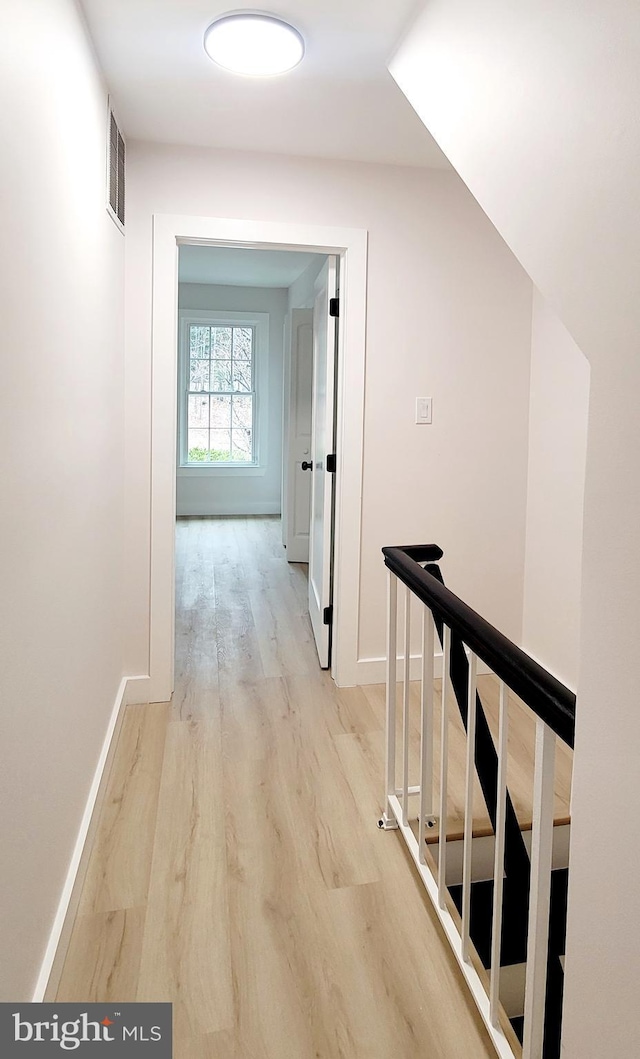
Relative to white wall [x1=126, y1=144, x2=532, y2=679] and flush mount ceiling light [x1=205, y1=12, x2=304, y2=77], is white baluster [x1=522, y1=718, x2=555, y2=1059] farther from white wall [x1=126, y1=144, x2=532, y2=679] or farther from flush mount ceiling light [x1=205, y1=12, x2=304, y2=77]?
white wall [x1=126, y1=144, x2=532, y2=679]

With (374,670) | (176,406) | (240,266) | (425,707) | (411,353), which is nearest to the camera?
(425,707)

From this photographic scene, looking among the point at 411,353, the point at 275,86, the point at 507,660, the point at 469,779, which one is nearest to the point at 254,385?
the point at 411,353

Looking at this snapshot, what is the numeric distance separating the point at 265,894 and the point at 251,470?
249 inches

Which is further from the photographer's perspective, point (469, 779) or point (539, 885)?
point (469, 779)

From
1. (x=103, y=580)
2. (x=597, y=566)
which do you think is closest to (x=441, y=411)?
(x=103, y=580)

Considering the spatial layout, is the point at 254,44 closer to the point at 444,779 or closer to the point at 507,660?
the point at 507,660

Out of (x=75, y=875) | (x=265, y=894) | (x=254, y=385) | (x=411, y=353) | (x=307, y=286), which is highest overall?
(x=307, y=286)

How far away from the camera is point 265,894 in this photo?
1.91 metres

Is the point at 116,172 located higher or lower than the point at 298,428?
higher

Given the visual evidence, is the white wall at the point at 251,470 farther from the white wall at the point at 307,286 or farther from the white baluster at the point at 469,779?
the white baluster at the point at 469,779

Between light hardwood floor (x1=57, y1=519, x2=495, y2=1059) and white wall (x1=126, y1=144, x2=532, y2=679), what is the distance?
57 centimetres

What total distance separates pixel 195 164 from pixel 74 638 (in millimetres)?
2097

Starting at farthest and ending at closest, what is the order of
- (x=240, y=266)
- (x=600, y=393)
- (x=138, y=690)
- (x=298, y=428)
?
(x=240, y=266)
(x=298, y=428)
(x=138, y=690)
(x=600, y=393)

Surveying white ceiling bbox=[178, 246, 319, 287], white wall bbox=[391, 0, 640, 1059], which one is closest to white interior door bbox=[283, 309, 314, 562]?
white ceiling bbox=[178, 246, 319, 287]
